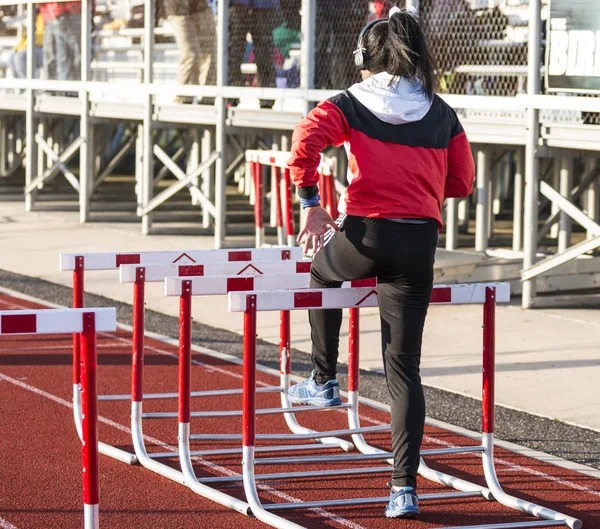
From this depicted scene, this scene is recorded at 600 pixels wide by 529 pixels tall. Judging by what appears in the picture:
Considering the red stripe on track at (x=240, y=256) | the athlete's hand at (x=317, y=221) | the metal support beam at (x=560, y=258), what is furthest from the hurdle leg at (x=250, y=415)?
the metal support beam at (x=560, y=258)

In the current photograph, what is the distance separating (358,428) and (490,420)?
2.51ft

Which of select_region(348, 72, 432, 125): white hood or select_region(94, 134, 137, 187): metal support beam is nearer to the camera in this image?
select_region(348, 72, 432, 125): white hood

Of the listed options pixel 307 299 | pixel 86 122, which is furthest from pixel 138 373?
pixel 86 122

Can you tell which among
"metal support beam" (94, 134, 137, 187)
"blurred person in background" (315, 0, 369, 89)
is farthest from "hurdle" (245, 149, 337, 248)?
"metal support beam" (94, 134, 137, 187)

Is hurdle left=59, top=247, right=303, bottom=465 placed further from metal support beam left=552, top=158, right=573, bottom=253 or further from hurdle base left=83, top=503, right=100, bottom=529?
metal support beam left=552, top=158, right=573, bottom=253

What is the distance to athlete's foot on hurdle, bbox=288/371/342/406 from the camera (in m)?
6.48

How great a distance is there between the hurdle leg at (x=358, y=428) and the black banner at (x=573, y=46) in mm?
5128

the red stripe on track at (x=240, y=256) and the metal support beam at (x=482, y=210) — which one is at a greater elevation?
the red stripe on track at (x=240, y=256)

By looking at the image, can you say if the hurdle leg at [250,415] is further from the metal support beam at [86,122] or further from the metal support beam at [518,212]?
the metal support beam at [86,122]

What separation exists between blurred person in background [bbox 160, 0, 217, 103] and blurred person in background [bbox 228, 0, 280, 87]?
1.49 feet

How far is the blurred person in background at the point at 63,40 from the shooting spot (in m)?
19.9

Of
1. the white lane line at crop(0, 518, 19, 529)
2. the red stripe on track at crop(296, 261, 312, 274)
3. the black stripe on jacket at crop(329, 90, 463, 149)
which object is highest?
the black stripe on jacket at crop(329, 90, 463, 149)

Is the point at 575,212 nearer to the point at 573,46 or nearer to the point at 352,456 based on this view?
the point at 573,46

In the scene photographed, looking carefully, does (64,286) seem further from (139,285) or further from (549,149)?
(139,285)
